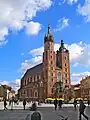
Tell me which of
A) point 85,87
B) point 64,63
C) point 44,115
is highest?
point 64,63

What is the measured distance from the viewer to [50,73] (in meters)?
158

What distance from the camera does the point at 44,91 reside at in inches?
6176

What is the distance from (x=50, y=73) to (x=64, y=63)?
495 inches

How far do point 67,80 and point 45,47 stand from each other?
73.8ft

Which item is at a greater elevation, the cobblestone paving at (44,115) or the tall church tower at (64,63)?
the tall church tower at (64,63)

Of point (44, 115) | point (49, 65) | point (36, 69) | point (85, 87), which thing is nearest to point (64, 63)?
point (49, 65)

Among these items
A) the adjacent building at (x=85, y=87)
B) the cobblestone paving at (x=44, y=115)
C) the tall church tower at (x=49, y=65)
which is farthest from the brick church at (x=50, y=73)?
the cobblestone paving at (x=44, y=115)

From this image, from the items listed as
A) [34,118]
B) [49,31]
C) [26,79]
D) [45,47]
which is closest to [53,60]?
[45,47]

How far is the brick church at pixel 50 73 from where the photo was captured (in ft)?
515

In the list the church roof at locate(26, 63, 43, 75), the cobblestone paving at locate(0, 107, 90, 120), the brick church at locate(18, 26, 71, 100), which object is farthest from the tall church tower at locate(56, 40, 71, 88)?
the cobblestone paving at locate(0, 107, 90, 120)

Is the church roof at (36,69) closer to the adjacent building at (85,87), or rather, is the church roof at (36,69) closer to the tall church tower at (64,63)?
the tall church tower at (64,63)

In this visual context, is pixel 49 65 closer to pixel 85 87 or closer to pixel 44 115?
pixel 85 87

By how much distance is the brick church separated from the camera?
157000 millimetres

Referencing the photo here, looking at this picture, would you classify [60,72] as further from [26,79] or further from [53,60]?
[26,79]
